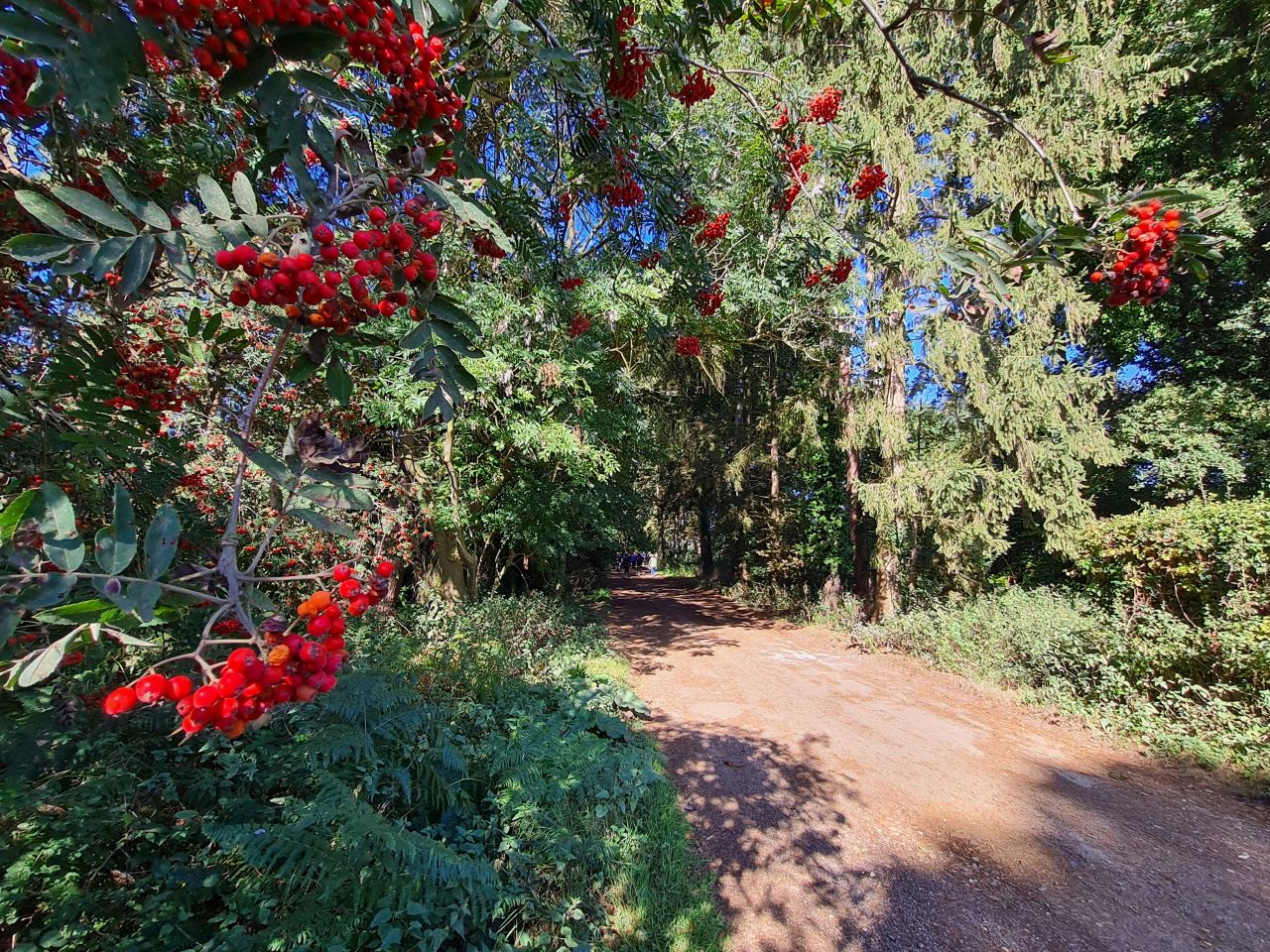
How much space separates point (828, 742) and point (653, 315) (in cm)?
470

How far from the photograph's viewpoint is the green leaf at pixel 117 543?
82 centimetres

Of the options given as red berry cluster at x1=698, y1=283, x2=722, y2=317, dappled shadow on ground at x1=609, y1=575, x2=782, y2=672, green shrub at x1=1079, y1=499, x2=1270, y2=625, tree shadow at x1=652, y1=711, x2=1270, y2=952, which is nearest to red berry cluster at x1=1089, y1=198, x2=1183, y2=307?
red berry cluster at x1=698, y1=283, x2=722, y2=317

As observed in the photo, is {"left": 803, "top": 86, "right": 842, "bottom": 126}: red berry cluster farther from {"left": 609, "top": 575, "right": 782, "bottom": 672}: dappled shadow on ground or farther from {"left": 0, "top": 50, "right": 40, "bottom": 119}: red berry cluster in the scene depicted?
{"left": 609, "top": 575, "right": 782, "bottom": 672}: dappled shadow on ground

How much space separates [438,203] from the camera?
130 centimetres

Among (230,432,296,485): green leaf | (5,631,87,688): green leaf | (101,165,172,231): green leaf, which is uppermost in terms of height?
(101,165,172,231): green leaf

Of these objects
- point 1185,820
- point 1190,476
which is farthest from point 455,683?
point 1190,476

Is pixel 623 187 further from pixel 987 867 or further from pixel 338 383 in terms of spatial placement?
pixel 987 867

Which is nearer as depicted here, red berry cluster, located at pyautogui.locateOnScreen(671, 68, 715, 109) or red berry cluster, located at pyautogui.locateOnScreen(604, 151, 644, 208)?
red berry cluster, located at pyautogui.locateOnScreen(604, 151, 644, 208)

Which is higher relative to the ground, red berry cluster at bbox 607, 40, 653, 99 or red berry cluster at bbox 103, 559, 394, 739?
red berry cluster at bbox 607, 40, 653, 99

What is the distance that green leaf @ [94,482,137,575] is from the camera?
2.70ft

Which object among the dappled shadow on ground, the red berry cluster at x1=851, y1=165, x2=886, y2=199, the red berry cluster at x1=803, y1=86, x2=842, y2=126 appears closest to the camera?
the red berry cluster at x1=851, y1=165, x2=886, y2=199

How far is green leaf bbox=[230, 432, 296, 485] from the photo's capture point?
0.97m

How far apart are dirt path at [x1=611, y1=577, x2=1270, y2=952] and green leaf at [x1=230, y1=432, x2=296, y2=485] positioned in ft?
10.1

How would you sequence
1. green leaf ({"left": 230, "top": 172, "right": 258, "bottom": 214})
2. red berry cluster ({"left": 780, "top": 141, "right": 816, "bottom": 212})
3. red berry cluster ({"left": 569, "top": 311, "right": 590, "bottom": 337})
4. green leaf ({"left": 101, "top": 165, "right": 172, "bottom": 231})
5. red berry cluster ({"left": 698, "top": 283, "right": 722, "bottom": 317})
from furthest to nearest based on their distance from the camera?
1. red berry cluster ({"left": 569, "top": 311, "right": 590, "bottom": 337})
2. red berry cluster ({"left": 698, "top": 283, "right": 722, "bottom": 317})
3. red berry cluster ({"left": 780, "top": 141, "right": 816, "bottom": 212})
4. green leaf ({"left": 230, "top": 172, "right": 258, "bottom": 214})
5. green leaf ({"left": 101, "top": 165, "right": 172, "bottom": 231})
